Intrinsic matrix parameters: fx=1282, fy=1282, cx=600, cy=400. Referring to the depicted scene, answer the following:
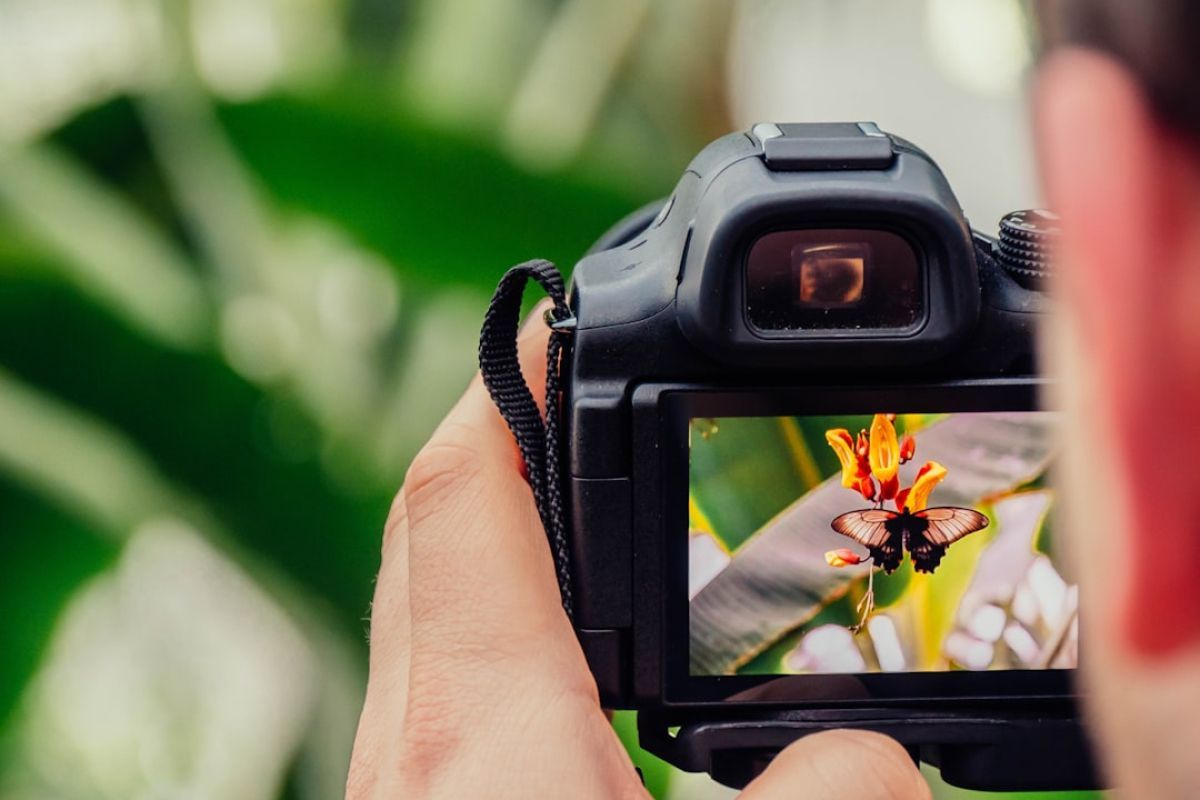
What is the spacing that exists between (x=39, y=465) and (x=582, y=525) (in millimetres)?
893

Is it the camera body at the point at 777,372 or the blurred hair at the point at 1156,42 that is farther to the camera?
the camera body at the point at 777,372

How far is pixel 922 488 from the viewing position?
0.58 m

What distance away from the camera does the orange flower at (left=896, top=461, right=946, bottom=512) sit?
1.90 ft

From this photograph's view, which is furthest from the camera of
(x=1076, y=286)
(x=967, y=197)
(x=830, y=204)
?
(x=967, y=197)

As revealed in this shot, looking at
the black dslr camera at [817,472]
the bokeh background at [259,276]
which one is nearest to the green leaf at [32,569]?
the bokeh background at [259,276]

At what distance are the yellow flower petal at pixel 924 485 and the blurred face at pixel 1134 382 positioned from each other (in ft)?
1.10

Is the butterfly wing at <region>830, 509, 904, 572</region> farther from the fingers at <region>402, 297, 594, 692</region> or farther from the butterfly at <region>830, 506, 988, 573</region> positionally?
the fingers at <region>402, 297, 594, 692</region>

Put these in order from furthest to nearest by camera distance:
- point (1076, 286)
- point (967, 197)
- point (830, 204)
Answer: point (967, 197), point (830, 204), point (1076, 286)

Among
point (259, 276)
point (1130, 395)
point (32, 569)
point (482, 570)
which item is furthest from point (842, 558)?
point (32, 569)

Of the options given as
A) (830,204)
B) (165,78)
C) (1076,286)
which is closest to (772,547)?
(830,204)

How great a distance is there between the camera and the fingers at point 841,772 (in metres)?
0.52

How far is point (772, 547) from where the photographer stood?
0.59m

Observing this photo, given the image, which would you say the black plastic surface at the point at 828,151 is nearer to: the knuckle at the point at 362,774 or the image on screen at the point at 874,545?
the image on screen at the point at 874,545

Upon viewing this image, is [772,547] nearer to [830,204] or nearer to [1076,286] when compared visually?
[830,204]
